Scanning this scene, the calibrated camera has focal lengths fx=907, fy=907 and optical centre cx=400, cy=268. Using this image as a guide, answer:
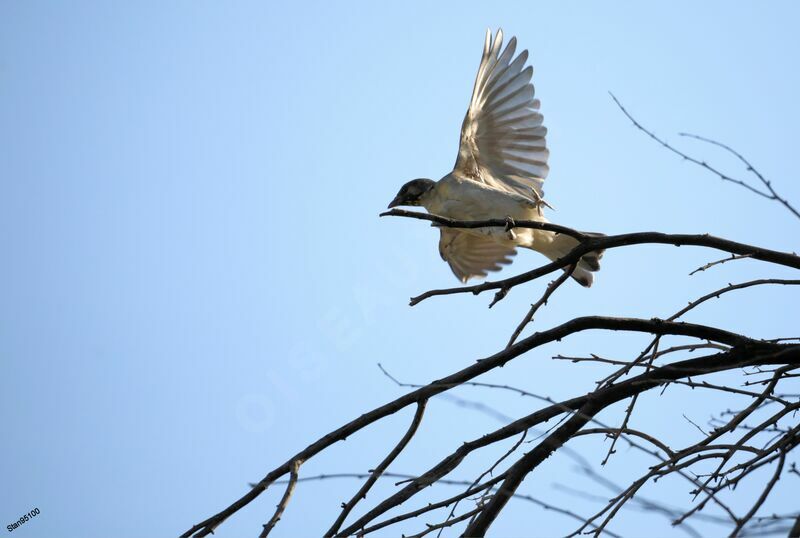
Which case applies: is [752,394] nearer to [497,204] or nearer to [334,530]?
[334,530]

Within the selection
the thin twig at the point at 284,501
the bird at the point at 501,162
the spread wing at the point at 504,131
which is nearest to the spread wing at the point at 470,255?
the bird at the point at 501,162

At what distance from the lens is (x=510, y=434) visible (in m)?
3.18

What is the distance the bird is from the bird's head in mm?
11

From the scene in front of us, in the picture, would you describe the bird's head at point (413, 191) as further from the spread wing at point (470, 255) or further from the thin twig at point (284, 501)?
the thin twig at point (284, 501)

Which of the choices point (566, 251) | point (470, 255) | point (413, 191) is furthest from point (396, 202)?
point (566, 251)

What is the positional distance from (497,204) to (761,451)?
3560mm

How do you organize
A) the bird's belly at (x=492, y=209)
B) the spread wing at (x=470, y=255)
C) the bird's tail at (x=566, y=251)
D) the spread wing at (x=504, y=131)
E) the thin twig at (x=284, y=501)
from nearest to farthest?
the thin twig at (x=284, y=501) → the bird's tail at (x=566, y=251) → the bird's belly at (x=492, y=209) → the spread wing at (x=504, y=131) → the spread wing at (x=470, y=255)

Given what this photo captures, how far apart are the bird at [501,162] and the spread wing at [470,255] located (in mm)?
376

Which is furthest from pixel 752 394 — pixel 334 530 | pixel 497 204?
pixel 497 204

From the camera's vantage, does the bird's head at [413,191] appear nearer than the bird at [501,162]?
No

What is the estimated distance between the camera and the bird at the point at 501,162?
6090mm

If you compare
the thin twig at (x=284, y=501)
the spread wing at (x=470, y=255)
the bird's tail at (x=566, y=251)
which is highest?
the spread wing at (x=470, y=255)

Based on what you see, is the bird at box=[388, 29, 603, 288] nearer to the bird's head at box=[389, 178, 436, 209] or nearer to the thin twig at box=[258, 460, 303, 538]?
the bird's head at box=[389, 178, 436, 209]

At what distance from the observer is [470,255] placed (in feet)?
23.8
